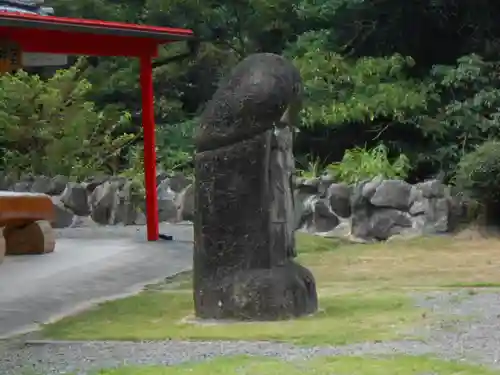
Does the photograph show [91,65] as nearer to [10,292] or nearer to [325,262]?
[325,262]

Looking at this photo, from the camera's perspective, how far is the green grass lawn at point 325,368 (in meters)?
6.32

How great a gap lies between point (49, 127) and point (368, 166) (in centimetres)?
595

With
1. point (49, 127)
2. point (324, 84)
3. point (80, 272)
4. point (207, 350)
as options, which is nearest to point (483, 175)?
point (324, 84)

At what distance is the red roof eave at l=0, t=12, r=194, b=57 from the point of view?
10938 mm

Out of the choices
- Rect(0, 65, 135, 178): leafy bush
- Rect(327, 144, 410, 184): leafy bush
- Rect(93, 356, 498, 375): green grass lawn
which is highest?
Rect(0, 65, 135, 178): leafy bush

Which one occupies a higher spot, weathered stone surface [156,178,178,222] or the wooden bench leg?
weathered stone surface [156,178,178,222]

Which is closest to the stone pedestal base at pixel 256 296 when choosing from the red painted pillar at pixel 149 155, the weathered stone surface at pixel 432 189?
the red painted pillar at pixel 149 155

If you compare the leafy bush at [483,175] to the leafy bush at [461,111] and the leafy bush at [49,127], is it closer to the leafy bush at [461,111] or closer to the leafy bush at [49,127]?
the leafy bush at [461,111]

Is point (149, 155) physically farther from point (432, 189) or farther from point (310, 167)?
point (310, 167)

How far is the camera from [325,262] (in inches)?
511

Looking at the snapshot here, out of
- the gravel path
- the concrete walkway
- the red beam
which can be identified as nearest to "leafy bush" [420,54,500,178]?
the concrete walkway

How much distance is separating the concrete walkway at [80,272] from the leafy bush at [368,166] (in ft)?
8.64

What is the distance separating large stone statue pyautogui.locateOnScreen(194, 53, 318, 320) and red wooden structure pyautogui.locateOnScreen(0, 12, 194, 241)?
2755 mm

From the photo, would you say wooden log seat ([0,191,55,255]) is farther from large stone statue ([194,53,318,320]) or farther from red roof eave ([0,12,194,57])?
large stone statue ([194,53,318,320])
